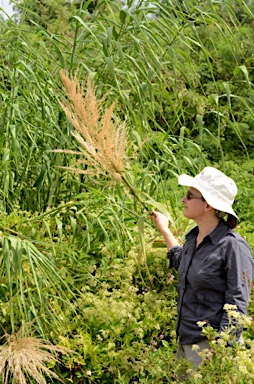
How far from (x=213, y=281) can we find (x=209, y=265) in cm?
7

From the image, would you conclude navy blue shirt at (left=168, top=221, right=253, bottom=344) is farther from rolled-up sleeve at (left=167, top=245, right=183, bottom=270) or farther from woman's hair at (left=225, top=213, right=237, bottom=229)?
rolled-up sleeve at (left=167, top=245, right=183, bottom=270)

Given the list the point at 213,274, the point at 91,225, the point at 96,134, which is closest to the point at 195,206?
the point at 213,274

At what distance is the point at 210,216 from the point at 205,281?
31 cm

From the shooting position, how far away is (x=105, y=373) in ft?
11.1

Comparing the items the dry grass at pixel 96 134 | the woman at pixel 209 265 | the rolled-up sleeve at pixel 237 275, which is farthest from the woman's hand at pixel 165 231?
the dry grass at pixel 96 134

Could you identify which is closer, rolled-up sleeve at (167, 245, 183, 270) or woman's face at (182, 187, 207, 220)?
woman's face at (182, 187, 207, 220)

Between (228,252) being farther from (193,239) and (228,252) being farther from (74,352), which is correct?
(74,352)

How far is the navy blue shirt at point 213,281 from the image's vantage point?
2.93m

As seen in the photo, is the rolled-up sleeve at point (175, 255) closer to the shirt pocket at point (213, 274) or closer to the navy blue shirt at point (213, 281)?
the navy blue shirt at point (213, 281)

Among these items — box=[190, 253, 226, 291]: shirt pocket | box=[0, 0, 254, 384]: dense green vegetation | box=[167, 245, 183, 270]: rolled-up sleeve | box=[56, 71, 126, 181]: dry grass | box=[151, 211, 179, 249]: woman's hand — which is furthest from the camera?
box=[151, 211, 179, 249]: woman's hand

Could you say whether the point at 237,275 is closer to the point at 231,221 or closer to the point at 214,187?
the point at 231,221

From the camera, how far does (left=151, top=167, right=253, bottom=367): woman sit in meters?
2.96

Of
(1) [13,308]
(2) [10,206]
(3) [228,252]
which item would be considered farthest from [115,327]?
(2) [10,206]

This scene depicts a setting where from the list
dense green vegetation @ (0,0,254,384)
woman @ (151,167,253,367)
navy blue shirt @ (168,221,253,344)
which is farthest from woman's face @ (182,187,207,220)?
→ dense green vegetation @ (0,0,254,384)
